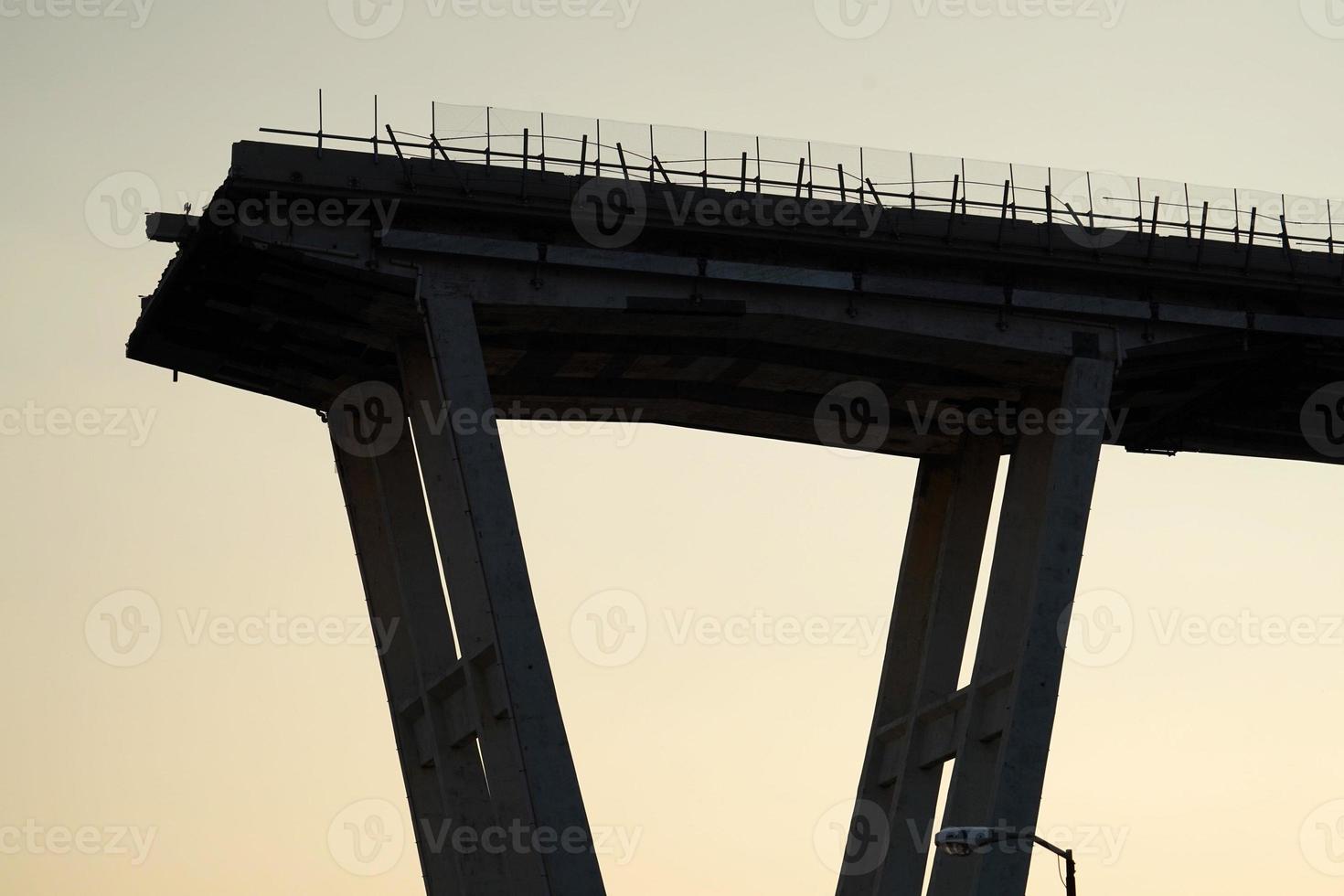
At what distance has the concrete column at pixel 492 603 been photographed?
4697 centimetres

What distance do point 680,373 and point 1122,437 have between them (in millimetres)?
13803

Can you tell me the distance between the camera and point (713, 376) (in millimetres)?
57562

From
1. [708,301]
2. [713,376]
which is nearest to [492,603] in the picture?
[708,301]

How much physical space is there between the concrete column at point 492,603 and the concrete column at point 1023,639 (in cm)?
1024

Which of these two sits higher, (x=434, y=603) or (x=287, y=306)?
(x=287, y=306)

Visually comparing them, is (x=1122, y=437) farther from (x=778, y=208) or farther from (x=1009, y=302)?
(x=778, y=208)

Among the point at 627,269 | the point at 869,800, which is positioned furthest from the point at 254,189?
the point at 869,800

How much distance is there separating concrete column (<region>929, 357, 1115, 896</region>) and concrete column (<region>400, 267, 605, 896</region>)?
10.2 metres

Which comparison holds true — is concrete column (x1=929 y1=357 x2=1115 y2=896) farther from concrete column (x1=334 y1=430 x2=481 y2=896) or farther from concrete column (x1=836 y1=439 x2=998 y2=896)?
concrete column (x1=334 y1=430 x2=481 y2=896)

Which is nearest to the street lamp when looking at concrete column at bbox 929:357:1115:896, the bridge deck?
concrete column at bbox 929:357:1115:896

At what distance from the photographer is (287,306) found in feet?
175

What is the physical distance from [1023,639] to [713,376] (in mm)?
11535

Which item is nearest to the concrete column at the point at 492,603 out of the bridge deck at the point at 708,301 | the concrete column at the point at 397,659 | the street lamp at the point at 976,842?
the bridge deck at the point at 708,301

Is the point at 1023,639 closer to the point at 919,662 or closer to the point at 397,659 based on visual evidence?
the point at 919,662
